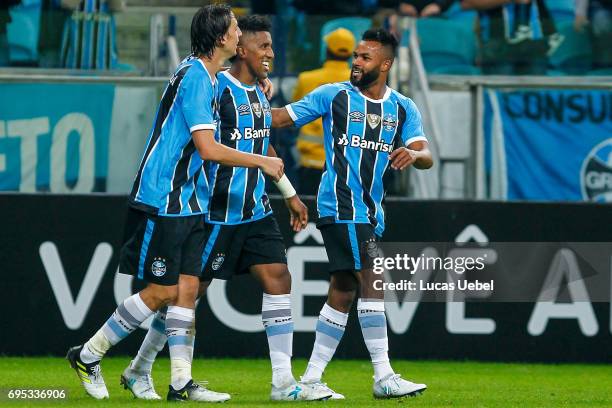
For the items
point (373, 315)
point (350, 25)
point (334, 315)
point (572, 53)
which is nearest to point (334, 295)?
point (334, 315)

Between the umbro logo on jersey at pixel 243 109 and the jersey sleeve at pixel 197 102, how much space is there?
16.6 inches

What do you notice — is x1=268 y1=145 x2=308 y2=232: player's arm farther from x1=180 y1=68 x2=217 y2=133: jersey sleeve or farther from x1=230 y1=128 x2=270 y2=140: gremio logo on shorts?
x1=180 y1=68 x2=217 y2=133: jersey sleeve

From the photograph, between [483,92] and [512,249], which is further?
[483,92]

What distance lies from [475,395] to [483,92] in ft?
11.8

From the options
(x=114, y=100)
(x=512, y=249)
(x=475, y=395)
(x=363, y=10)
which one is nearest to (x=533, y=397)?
(x=475, y=395)

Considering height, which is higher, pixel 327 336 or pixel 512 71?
pixel 512 71

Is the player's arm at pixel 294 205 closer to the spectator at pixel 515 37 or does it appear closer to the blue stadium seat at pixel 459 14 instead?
the spectator at pixel 515 37

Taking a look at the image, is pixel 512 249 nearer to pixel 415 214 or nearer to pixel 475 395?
pixel 415 214

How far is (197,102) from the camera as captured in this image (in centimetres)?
639

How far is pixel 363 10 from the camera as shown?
473 inches

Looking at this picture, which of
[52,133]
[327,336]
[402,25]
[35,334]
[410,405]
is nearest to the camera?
[410,405]

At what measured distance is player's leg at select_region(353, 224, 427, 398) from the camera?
700cm

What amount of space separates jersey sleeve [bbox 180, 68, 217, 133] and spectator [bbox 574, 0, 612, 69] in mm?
5984

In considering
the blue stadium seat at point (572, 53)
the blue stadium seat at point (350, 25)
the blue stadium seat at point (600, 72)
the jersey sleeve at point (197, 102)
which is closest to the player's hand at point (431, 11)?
the blue stadium seat at point (350, 25)
